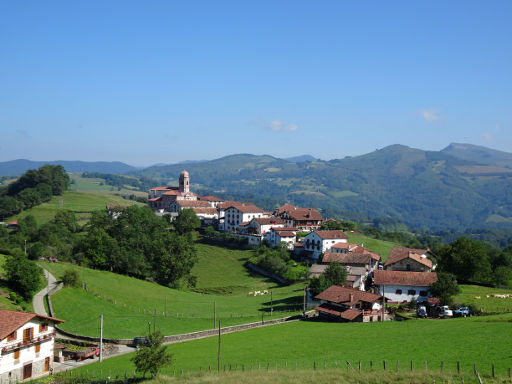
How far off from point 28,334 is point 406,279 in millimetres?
47397

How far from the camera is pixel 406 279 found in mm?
64750

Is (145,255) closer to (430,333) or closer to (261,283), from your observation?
(261,283)

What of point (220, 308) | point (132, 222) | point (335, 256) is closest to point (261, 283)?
point (335, 256)

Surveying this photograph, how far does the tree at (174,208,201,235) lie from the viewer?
394 feet

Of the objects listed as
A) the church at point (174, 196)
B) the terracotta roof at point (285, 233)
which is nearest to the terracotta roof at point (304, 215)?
the terracotta roof at point (285, 233)

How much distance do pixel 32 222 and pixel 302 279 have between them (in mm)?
71389

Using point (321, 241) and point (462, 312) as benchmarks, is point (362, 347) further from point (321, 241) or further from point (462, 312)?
point (321, 241)

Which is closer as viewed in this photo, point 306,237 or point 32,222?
point 306,237

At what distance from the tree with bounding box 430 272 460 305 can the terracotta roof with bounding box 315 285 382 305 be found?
6.96 meters

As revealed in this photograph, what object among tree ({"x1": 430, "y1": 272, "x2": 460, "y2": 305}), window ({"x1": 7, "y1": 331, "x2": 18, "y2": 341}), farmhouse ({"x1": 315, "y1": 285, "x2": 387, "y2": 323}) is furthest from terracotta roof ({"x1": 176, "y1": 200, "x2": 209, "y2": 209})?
window ({"x1": 7, "y1": 331, "x2": 18, "y2": 341})

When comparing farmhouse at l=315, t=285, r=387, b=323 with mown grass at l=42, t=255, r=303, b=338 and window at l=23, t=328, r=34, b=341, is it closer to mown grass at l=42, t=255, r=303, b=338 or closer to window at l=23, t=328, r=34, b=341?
mown grass at l=42, t=255, r=303, b=338

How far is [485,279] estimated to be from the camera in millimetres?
74875

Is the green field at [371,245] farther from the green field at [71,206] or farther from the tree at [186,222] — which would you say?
the green field at [71,206]

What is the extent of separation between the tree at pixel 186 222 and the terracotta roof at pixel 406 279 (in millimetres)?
63973
